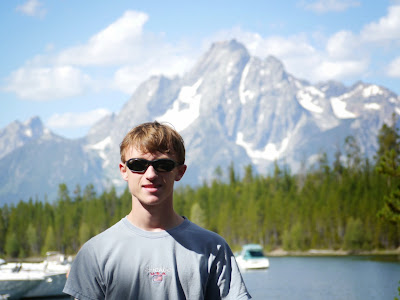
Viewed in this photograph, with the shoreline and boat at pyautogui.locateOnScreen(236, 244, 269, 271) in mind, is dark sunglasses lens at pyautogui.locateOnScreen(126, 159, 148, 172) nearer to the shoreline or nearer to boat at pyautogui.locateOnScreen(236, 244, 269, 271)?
boat at pyautogui.locateOnScreen(236, 244, 269, 271)

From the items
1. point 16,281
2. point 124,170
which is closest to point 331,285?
point 16,281

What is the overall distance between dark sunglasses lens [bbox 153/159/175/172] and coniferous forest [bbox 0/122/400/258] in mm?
108890

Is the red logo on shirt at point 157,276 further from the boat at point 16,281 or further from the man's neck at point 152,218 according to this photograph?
the boat at point 16,281

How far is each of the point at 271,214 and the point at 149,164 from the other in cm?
14130

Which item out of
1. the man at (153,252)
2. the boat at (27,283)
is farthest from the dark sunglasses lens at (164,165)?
the boat at (27,283)

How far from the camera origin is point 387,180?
427ft

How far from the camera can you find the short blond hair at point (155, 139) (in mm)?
4148

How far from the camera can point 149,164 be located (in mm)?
4141

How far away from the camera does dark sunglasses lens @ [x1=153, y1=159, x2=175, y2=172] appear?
4.17m

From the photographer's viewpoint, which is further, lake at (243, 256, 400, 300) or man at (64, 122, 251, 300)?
lake at (243, 256, 400, 300)

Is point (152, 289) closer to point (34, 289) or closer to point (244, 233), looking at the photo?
point (34, 289)

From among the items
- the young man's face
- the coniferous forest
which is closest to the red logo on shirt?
the young man's face

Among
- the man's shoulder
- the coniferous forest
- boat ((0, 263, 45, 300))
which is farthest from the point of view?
the coniferous forest

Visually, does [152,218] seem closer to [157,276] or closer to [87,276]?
[157,276]
